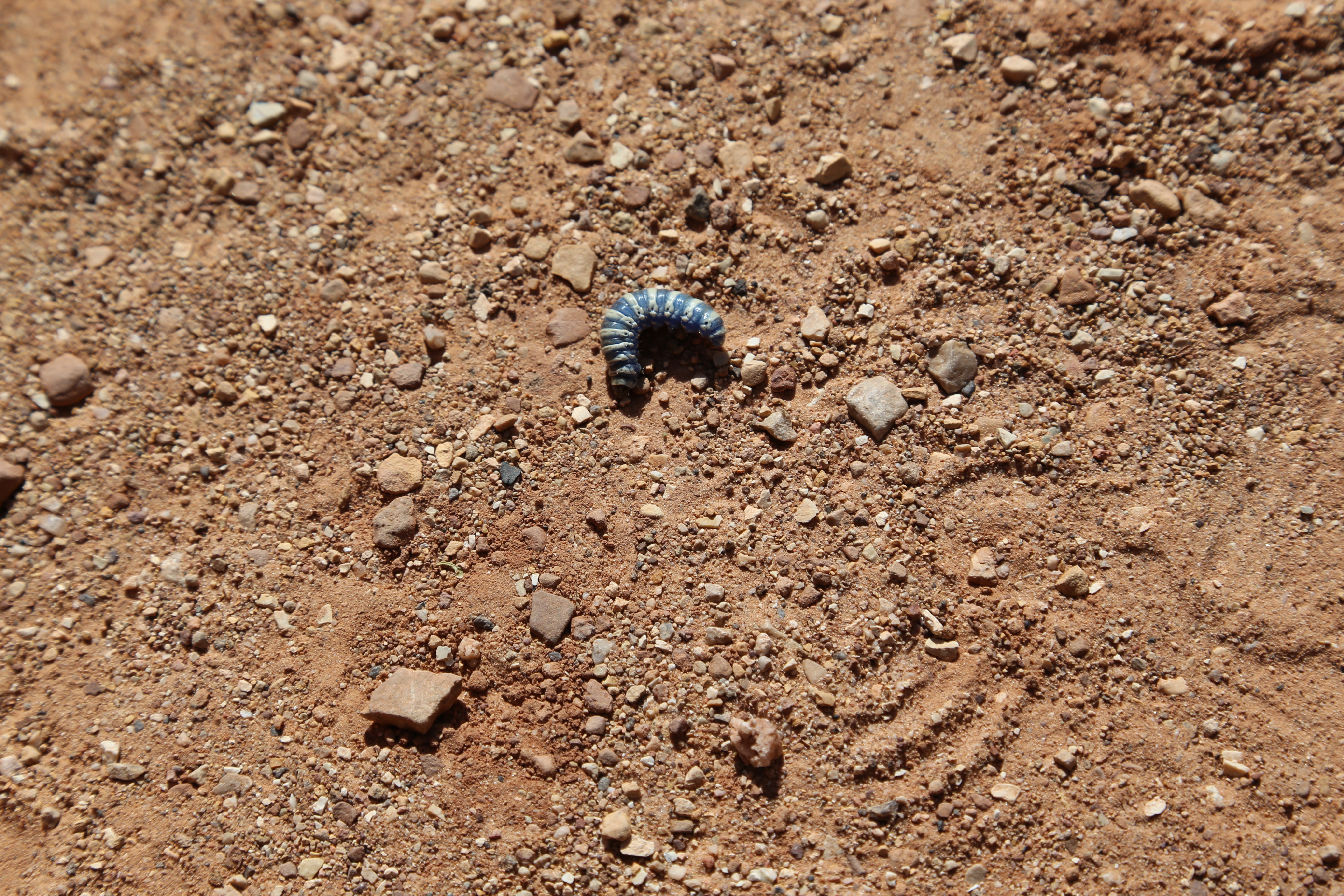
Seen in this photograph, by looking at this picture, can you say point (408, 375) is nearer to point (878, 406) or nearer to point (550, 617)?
point (550, 617)

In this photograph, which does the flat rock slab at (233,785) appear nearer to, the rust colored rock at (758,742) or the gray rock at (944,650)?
the rust colored rock at (758,742)

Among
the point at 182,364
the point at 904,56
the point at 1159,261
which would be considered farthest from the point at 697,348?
the point at 182,364

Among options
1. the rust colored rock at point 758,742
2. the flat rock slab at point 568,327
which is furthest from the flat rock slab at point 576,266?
the rust colored rock at point 758,742

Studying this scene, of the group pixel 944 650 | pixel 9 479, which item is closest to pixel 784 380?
pixel 944 650

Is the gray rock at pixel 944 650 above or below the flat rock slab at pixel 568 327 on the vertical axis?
below

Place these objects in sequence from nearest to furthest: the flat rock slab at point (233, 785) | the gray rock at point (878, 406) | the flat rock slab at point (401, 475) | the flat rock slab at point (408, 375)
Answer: the flat rock slab at point (233, 785) < the gray rock at point (878, 406) < the flat rock slab at point (401, 475) < the flat rock slab at point (408, 375)

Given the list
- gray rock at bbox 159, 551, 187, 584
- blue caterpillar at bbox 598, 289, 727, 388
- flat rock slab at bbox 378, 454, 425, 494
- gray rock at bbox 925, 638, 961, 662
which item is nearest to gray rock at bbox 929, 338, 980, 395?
blue caterpillar at bbox 598, 289, 727, 388

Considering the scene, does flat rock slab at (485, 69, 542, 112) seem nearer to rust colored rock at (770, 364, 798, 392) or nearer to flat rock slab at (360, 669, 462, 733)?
rust colored rock at (770, 364, 798, 392)

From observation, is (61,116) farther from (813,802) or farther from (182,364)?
(813,802)
